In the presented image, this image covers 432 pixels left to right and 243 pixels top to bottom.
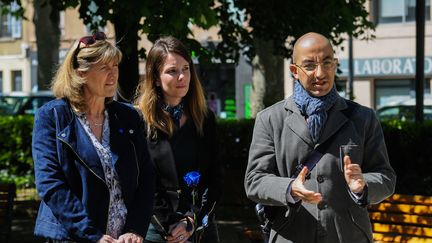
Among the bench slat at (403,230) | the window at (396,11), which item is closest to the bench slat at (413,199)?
the bench slat at (403,230)

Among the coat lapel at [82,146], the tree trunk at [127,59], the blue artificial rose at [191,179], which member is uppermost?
the tree trunk at [127,59]

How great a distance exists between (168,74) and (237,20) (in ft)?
24.8

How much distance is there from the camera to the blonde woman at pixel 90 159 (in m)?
3.57

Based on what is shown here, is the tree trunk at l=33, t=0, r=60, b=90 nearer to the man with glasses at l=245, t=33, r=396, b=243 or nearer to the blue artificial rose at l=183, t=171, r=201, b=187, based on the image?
the blue artificial rose at l=183, t=171, r=201, b=187

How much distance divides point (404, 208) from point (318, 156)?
3.74 meters

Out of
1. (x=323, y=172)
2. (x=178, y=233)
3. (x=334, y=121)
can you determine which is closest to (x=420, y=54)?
(x=178, y=233)

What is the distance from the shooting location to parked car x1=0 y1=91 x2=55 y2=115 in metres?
19.2

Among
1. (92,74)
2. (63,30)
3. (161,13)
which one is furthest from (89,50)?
(63,30)

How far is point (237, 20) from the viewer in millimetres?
11844

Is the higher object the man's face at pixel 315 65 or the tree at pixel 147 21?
the tree at pixel 147 21

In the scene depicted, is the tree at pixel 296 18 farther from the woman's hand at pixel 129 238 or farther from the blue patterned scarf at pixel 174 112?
the woman's hand at pixel 129 238

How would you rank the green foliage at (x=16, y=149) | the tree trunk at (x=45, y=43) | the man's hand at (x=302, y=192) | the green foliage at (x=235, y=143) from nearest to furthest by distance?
the man's hand at (x=302, y=192) → the green foliage at (x=235, y=143) → the green foliage at (x=16, y=149) → the tree trunk at (x=45, y=43)

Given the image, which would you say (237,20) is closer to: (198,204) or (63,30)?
(198,204)

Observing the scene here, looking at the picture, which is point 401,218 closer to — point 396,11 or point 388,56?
point 388,56
